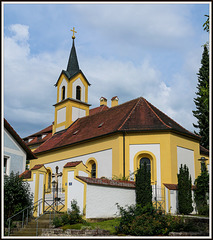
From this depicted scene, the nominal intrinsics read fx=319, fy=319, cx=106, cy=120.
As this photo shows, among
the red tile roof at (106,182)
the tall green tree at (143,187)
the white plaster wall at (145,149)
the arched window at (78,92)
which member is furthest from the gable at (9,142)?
the arched window at (78,92)

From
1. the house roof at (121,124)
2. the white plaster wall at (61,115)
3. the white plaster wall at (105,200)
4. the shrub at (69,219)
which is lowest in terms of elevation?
the shrub at (69,219)

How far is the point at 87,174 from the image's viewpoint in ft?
64.2

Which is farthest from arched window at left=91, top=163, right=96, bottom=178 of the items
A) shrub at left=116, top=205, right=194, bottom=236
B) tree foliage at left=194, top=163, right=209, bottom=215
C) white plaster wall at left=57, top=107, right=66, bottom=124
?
shrub at left=116, top=205, right=194, bottom=236

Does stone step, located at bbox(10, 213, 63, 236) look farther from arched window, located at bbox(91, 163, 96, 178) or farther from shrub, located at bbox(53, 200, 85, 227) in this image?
arched window, located at bbox(91, 163, 96, 178)

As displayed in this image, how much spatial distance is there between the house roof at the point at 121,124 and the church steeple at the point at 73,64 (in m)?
6.85

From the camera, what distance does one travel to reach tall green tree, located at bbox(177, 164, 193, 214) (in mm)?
21531

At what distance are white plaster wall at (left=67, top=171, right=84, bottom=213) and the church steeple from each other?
70.0 feet

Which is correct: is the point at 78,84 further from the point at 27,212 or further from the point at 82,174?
the point at 27,212

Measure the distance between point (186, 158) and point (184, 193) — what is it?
414 centimetres

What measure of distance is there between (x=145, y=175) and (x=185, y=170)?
12.7 feet

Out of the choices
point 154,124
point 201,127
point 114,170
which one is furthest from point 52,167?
point 201,127

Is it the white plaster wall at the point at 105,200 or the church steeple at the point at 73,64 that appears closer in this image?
the white plaster wall at the point at 105,200

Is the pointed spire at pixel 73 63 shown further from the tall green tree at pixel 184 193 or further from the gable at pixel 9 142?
the tall green tree at pixel 184 193

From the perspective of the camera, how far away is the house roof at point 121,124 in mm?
24969
